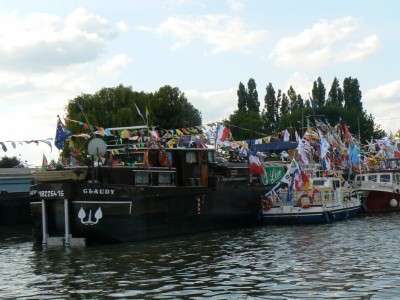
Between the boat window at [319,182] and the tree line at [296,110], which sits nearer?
the boat window at [319,182]

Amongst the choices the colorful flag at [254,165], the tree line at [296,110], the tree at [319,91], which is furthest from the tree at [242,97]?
the colorful flag at [254,165]

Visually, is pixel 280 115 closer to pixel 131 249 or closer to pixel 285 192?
pixel 285 192

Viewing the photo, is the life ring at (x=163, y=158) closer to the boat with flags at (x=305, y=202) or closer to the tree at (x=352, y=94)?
the boat with flags at (x=305, y=202)

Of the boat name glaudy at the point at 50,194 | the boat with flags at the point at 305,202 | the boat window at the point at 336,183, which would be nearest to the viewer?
the boat name glaudy at the point at 50,194

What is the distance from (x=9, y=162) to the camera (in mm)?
84438

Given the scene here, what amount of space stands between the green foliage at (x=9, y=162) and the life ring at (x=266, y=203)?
4842 cm

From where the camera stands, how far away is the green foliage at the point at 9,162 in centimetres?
8388

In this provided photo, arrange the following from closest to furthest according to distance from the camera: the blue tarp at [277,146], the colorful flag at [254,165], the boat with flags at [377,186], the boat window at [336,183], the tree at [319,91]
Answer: the colorful flag at [254,165] → the boat window at [336,183] → the boat with flags at [377,186] → the blue tarp at [277,146] → the tree at [319,91]

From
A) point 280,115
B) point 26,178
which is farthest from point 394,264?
point 280,115

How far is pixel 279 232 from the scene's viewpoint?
121 feet

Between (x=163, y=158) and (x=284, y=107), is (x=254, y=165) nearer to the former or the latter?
(x=163, y=158)

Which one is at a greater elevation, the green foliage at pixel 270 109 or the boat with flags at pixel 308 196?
the green foliage at pixel 270 109

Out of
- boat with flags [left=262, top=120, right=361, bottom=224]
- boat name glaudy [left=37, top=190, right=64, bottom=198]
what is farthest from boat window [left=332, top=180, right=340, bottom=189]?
boat name glaudy [left=37, top=190, right=64, bottom=198]

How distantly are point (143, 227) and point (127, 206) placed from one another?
5.46 feet
